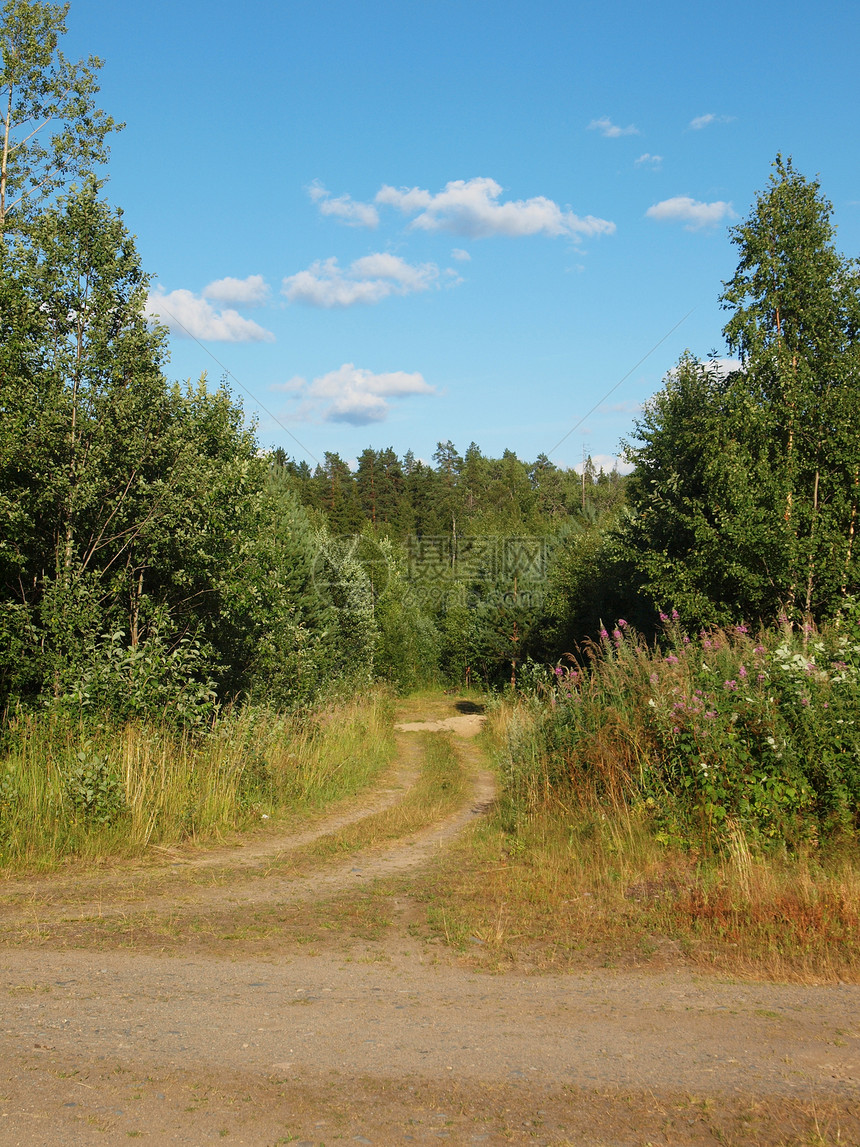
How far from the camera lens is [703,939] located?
16.7 ft

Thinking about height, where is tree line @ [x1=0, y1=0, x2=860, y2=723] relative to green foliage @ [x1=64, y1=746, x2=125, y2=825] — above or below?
above

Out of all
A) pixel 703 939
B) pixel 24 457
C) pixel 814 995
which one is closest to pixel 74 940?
pixel 703 939

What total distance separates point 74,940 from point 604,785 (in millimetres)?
5001

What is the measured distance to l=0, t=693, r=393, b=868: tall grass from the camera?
23.6 feet

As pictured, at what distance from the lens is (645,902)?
575 cm

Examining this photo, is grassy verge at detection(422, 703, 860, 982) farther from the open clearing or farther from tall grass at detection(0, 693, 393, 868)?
tall grass at detection(0, 693, 393, 868)

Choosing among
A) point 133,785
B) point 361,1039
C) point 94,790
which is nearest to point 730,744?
point 361,1039

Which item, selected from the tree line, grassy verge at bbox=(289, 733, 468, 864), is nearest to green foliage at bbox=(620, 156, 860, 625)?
the tree line

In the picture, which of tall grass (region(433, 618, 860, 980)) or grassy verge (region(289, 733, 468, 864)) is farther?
grassy verge (region(289, 733, 468, 864))

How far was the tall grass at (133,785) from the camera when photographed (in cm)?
720

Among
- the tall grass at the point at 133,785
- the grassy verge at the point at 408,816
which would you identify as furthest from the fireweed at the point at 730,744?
the tall grass at the point at 133,785

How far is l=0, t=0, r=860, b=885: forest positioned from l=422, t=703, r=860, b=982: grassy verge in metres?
0.30

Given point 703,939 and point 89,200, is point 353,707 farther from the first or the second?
point 703,939

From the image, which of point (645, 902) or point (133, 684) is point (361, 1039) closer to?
point (645, 902)
